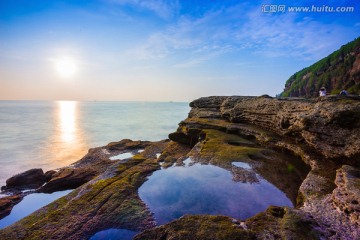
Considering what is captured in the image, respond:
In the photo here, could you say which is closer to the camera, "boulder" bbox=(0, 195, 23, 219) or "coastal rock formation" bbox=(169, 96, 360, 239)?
"coastal rock formation" bbox=(169, 96, 360, 239)

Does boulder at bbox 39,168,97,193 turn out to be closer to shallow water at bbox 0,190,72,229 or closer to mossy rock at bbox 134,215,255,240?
shallow water at bbox 0,190,72,229

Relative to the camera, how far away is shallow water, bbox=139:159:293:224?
36.1ft

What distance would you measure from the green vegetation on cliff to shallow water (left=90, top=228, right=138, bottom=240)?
91828 millimetres

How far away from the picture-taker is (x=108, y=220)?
34.5 feet

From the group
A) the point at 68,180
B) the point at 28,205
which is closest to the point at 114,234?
the point at 28,205

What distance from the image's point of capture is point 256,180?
14555 millimetres

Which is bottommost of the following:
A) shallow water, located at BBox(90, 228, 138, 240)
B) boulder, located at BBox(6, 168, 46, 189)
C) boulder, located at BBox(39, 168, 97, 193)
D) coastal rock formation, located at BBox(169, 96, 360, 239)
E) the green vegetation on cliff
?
boulder, located at BBox(6, 168, 46, 189)

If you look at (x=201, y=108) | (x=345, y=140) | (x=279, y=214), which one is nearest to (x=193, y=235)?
(x=279, y=214)

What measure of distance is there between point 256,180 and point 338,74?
110874 mm

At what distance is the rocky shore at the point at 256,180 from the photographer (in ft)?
28.4

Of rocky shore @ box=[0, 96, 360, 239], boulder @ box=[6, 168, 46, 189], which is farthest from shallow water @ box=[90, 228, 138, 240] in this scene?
boulder @ box=[6, 168, 46, 189]

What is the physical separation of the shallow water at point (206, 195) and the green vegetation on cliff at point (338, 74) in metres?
84.3

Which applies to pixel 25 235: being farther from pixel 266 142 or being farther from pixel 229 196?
pixel 266 142

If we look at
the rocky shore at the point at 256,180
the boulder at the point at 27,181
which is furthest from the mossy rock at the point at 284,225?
the boulder at the point at 27,181
